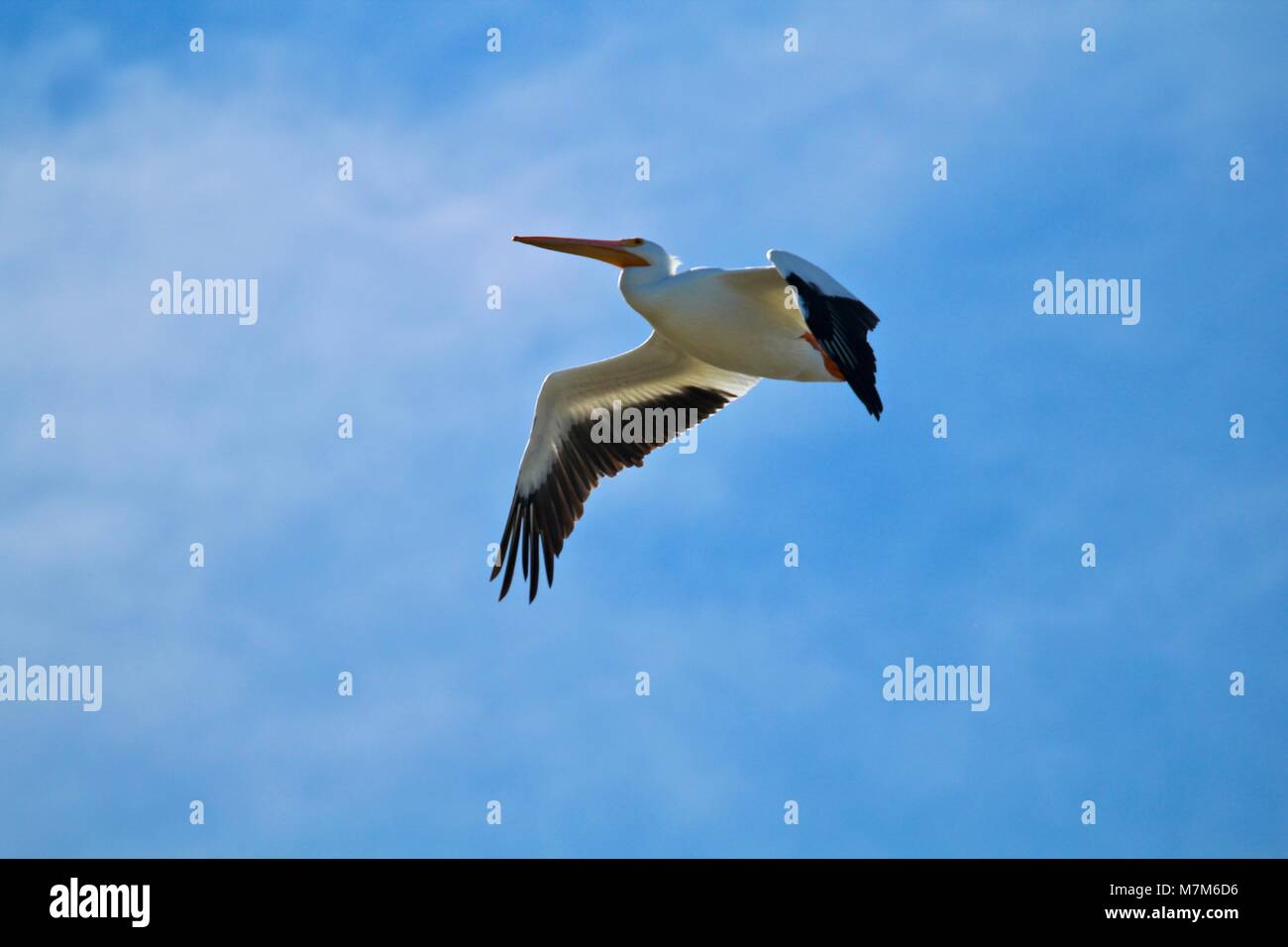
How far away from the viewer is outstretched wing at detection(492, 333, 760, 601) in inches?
476

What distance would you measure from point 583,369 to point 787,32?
2985 millimetres

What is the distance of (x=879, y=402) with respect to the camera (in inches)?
362

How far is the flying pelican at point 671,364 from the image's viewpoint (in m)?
9.84

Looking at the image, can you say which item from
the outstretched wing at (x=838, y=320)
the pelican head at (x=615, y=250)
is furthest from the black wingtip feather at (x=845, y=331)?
the pelican head at (x=615, y=250)

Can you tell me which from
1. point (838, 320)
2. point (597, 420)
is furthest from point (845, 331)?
point (597, 420)

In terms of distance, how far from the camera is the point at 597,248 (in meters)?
11.4

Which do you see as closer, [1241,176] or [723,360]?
[723,360]

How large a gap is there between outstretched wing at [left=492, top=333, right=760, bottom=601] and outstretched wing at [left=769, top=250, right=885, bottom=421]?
225 centimetres

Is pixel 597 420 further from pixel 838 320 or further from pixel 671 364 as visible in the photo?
pixel 838 320

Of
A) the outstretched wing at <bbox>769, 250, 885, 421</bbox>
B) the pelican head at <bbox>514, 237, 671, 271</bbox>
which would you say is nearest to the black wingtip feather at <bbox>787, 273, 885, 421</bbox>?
the outstretched wing at <bbox>769, 250, 885, 421</bbox>

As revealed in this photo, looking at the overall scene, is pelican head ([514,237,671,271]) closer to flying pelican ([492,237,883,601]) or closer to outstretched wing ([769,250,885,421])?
flying pelican ([492,237,883,601])

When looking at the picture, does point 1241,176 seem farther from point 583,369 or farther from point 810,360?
point 583,369

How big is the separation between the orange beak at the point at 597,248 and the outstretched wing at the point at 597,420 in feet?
2.86
